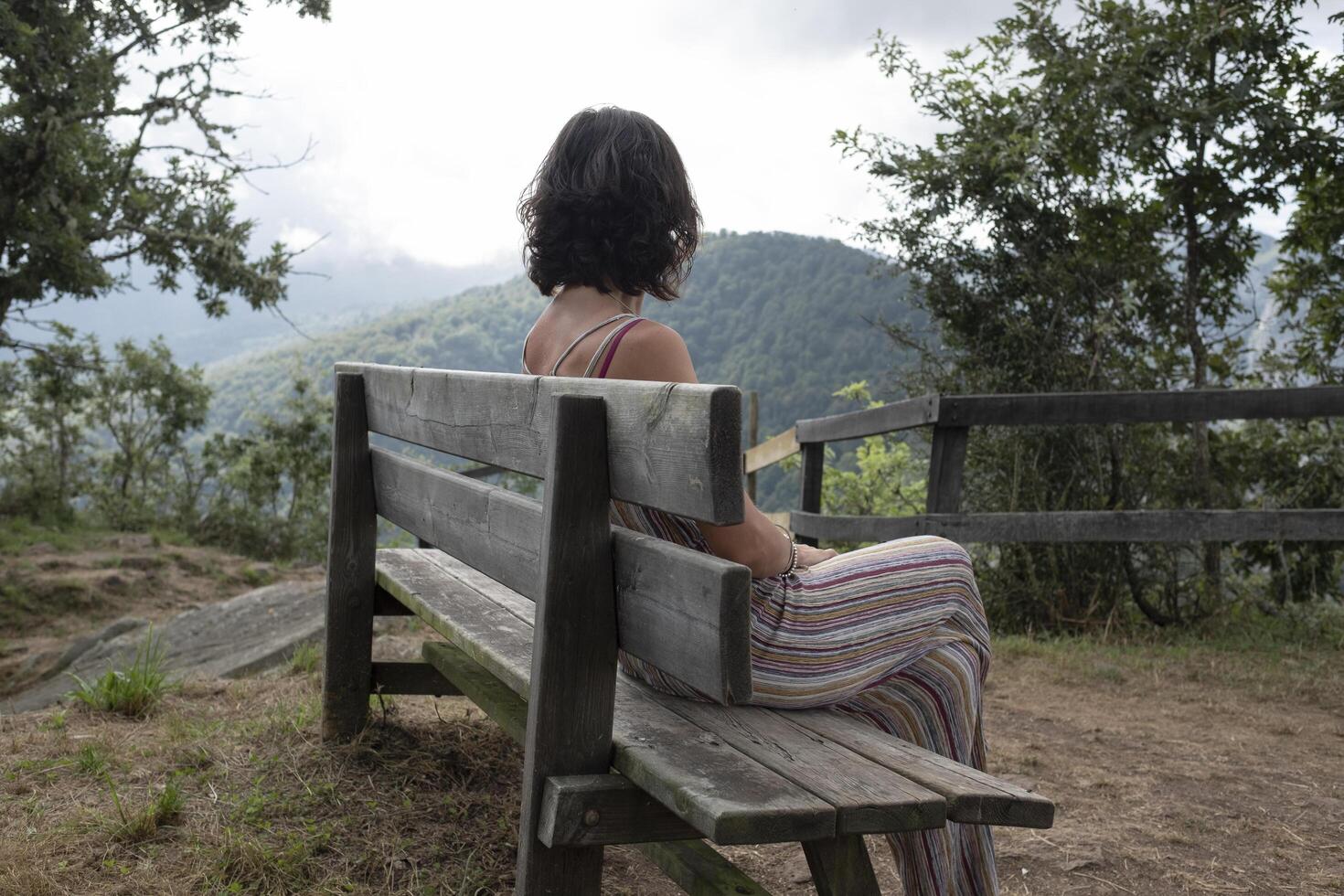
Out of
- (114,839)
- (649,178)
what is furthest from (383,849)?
(649,178)

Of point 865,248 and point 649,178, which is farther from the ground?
point 865,248

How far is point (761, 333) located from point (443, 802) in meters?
40.2

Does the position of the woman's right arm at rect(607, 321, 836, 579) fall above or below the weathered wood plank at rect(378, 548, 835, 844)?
above

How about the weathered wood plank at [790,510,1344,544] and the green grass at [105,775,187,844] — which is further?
the weathered wood plank at [790,510,1344,544]

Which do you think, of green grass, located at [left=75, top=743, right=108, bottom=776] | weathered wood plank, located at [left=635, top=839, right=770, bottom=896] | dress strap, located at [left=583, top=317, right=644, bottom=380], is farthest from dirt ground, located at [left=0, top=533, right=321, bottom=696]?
dress strap, located at [left=583, top=317, right=644, bottom=380]

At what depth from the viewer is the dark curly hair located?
2090 millimetres

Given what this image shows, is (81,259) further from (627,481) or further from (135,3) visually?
(627,481)

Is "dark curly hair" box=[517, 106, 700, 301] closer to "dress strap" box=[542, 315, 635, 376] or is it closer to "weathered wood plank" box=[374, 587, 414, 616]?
"dress strap" box=[542, 315, 635, 376]

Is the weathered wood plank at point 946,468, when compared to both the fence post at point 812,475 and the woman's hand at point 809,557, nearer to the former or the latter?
the fence post at point 812,475

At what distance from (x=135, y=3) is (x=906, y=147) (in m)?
7.01

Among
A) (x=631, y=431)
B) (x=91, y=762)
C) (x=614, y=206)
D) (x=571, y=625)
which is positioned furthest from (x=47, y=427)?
(x=631, y=431)

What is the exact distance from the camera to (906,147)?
7.40m

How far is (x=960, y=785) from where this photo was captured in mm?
1437

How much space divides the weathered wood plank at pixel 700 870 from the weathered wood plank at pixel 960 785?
0.35 metres
